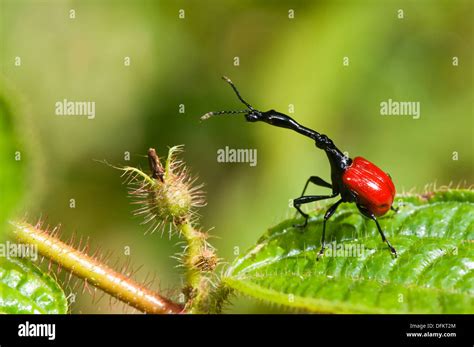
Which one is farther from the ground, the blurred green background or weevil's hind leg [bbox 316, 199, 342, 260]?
the blurred green background

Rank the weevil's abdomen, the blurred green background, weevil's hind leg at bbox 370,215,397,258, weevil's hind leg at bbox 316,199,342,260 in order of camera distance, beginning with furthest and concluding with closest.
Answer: the blurred green background < the weevil's abdomen < weevil's hind leg at bbox 316,199,342,260 < weevil's hind leg at bbox 370,215,397,258

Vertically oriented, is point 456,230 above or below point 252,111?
below

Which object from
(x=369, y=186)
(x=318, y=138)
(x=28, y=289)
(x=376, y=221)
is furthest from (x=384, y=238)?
(x=28, y=289)

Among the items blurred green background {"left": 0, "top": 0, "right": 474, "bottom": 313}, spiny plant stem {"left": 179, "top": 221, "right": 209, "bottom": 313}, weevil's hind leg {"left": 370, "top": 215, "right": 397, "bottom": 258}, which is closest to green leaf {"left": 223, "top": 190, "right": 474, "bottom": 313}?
weevil's hind leg {"left": 370, "top": 215, "right": 397, "bottom": 258}

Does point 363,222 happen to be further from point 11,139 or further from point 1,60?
point 1,60

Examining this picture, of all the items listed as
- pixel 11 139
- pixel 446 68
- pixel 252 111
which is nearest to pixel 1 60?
pixel 252 111

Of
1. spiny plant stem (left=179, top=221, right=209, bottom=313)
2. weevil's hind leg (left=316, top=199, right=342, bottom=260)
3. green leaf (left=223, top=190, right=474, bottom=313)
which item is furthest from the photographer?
weevil's hind leg (left=316, top=199, right=342, bottom=260)

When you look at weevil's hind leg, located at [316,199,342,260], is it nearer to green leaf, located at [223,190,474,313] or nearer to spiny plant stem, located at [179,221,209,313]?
green leaf, located at [223,190,474,313]
